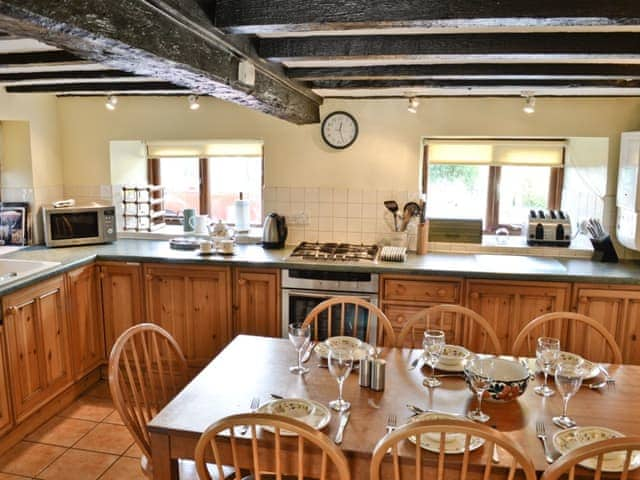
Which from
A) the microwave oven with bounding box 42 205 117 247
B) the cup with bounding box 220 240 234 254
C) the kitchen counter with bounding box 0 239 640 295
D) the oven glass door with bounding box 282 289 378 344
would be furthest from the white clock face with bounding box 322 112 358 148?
the microwave oven with bounding box 42 205 117 247

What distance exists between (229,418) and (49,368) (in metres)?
2.18

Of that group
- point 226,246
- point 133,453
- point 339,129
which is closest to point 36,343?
point 133,453

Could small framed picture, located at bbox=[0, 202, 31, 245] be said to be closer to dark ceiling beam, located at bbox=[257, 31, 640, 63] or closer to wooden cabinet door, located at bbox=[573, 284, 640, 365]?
dark ceiling beam, located at bbox=[257, 31, 640, 63]

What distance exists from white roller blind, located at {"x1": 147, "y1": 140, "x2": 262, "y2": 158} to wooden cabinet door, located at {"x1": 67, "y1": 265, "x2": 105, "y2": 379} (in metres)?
1.14

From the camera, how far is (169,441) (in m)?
1.69

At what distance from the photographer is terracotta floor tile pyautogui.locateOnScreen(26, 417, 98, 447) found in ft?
9.91

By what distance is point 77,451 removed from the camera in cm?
293

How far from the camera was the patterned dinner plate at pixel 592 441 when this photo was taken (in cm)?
152

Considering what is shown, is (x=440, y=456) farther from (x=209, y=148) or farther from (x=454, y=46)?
(x=209, y=148)

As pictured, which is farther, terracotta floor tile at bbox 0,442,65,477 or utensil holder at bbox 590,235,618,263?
utensil holder at bbox 590,235,618,263

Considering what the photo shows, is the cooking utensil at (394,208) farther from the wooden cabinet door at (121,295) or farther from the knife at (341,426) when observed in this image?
the knife at (341,426)

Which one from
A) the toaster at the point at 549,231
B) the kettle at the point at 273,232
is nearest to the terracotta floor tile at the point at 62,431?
the kettle at the point at 273,232

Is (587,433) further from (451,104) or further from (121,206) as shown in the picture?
(121,206)

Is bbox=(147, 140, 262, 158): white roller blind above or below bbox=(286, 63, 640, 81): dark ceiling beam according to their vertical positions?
below
